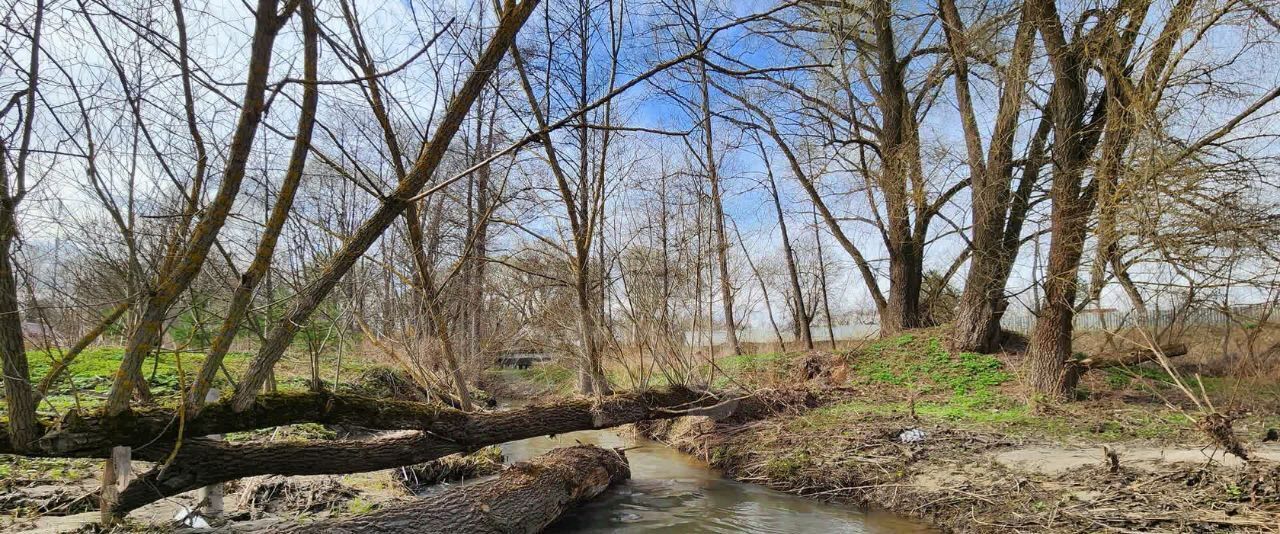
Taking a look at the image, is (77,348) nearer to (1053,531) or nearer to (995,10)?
(1053,531)

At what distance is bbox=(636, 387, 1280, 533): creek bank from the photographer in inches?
183

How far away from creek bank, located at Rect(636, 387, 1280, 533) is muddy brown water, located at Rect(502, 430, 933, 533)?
0.28 m

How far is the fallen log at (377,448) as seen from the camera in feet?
13.6

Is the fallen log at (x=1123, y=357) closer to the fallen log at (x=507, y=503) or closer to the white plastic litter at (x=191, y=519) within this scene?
the fallen log at (x=507, y=503)

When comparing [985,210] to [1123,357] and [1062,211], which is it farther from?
[1123,357]

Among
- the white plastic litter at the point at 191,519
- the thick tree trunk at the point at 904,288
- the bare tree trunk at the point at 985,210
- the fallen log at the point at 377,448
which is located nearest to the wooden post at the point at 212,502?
the white plastic litter at the point at 191,519

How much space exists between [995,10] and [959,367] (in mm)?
5977

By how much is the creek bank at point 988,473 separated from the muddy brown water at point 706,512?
28 cm

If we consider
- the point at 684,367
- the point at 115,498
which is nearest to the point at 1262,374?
the point at 684,367

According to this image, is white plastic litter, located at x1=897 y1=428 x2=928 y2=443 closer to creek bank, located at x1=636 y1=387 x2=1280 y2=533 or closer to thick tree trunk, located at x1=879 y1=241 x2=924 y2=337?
creek bank, located at x1=636 y1=387 x2=1280 y2=533

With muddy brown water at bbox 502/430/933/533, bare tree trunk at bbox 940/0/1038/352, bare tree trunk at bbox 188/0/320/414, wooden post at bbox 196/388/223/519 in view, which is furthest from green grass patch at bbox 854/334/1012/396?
bare tree trunk at bbox 188/0/320/414

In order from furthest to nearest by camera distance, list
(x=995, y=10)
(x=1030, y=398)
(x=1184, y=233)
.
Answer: (x=995, y=10) < (x=1030, y=398) < (x=1184, y=233)

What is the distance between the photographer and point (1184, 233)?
6.75 metres

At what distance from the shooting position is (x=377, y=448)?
5184mm
